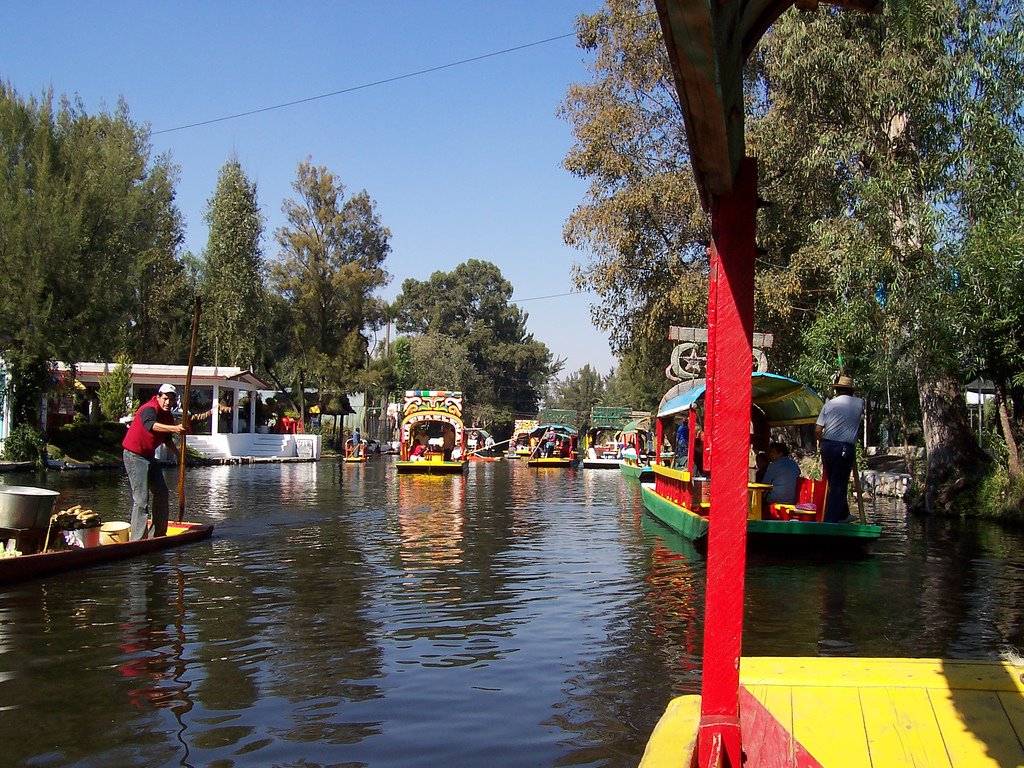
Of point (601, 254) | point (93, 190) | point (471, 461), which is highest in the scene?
point (93, 190)

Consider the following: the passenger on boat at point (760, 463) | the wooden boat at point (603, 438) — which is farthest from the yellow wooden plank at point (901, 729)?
the wooden boat at point (603, 438)

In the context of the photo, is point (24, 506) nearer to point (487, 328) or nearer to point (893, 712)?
point (893, 712)

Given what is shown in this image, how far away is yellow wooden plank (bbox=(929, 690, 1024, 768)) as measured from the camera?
402 cm

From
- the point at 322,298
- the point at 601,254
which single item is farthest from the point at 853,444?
the point at 322,298

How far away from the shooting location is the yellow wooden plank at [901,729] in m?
4.12

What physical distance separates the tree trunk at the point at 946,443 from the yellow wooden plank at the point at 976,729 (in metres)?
17.8

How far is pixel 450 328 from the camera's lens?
11144 cm

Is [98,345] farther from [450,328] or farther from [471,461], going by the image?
[450,328]

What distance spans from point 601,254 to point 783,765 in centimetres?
2660

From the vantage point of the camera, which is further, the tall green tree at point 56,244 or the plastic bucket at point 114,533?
the tall green tree at point 56,244

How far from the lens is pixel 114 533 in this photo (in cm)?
1309

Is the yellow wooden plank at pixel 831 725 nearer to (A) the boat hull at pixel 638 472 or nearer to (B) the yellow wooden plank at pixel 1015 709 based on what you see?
(B) the yellow wooden plank at pixel 1015 709

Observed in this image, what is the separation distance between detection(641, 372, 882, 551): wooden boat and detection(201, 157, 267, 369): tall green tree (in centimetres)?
4142

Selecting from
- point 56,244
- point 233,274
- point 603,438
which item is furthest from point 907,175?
point 603,438
